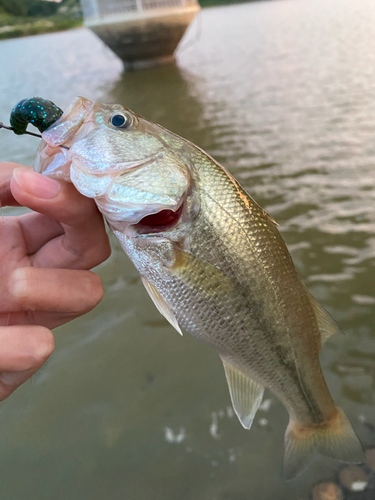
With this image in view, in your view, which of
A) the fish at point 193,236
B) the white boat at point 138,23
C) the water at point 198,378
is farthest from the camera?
the white boat at point 138,23

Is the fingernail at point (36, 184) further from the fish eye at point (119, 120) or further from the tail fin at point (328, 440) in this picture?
the tail fin at point (328, 440)

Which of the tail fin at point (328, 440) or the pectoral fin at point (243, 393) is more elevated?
the pectoral fin at point (243, 393)

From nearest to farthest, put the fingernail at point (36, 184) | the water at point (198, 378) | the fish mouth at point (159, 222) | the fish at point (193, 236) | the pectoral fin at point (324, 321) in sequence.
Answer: the fingernail at point (36, 184) → the fish at point (193, 236) → the fish mouth at point (159, 222) → the pectoral fin at point (324, 321) → the water at point (198, 378)

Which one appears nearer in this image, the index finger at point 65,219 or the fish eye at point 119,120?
the index finger at point 65,219

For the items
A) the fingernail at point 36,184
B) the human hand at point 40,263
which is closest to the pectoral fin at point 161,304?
the human hand at point 40,263

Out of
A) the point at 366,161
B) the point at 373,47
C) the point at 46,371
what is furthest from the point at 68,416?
the point at 373,47

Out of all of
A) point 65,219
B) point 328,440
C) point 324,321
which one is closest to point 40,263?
point 65,219

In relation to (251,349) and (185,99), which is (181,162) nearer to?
(251,349)

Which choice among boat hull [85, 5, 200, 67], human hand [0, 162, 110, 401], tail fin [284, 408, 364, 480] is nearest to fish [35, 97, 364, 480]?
human hand [0, 162, 110, 401]
